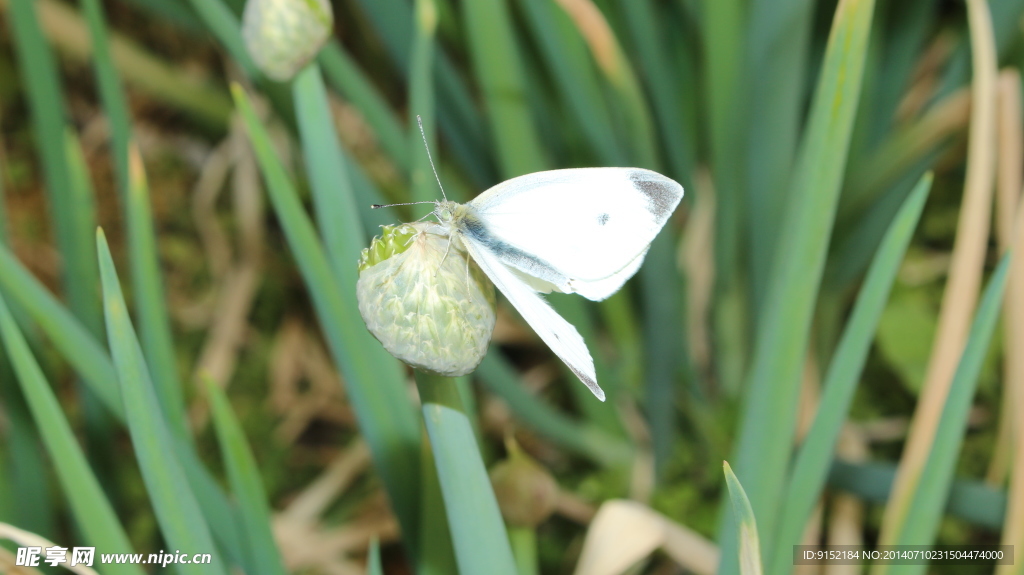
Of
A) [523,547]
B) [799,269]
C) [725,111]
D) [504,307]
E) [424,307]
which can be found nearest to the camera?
[424,307]

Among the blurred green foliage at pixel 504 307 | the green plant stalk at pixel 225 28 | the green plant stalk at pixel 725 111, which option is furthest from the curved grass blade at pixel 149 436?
the green plant stalk at pixel 725 111

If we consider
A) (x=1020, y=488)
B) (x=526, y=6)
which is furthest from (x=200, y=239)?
(x=1020, y=488)

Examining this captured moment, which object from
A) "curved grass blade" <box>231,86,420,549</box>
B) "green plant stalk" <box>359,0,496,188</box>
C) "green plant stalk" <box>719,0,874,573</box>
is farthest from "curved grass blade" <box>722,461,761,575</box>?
"green plant stalk" <box>359,0,496,188</box>

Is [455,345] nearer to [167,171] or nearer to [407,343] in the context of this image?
[407,343]

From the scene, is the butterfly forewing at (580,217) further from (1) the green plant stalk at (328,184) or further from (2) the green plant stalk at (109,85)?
(2) the green plant stalk at (109,85)

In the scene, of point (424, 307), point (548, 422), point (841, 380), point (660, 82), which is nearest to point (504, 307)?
point (548, 422)

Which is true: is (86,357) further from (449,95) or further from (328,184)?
(449,95)

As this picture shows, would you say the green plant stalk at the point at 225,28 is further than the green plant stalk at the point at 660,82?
No
